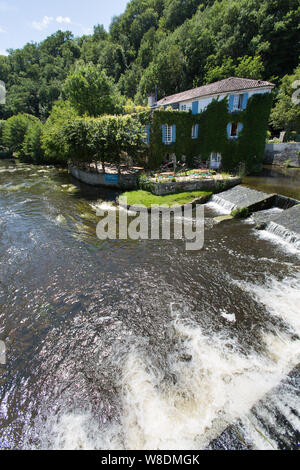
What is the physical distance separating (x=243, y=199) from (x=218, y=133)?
12284 millimetres

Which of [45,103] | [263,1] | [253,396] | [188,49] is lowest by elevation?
[253,396]

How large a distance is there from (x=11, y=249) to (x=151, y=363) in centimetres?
1225

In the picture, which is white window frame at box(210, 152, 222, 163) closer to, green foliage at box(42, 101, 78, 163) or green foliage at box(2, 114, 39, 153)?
green foliage at box(42, 101, 78, 163)

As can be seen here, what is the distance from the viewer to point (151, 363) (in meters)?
7.16

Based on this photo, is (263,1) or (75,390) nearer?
(75,390)

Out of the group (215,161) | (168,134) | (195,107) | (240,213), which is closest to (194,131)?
(195,107)

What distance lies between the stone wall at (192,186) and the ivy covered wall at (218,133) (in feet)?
23.6

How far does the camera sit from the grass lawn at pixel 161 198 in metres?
20.3

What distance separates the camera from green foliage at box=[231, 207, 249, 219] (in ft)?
58.6

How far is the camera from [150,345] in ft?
25.6

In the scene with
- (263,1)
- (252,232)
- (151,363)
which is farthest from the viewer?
(263,1)

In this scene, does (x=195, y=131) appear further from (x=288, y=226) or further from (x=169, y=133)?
(x=288, y=226)
